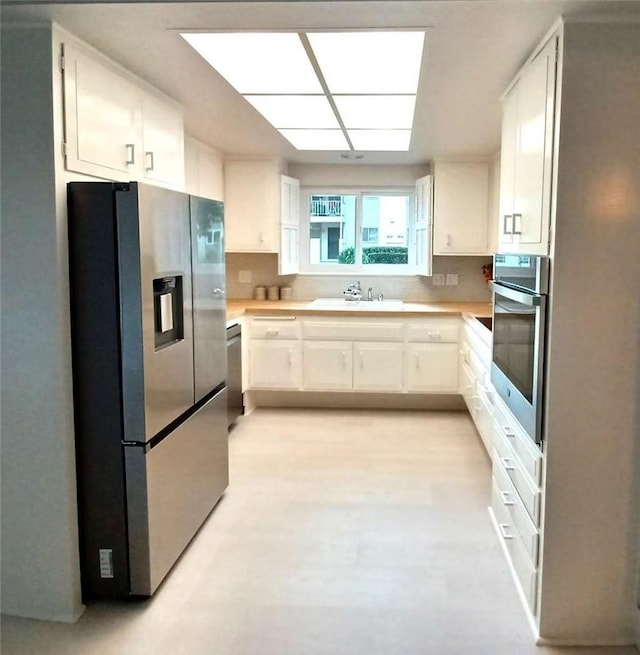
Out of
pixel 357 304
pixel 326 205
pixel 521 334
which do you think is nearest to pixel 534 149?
pixel 521 334

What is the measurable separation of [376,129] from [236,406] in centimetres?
224

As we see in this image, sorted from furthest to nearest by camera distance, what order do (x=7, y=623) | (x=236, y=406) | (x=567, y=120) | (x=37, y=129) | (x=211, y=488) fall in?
(x=236, y=406) → (x=211, y=488) → (x=7, y=623) → (x=37, y=129) → (x=567, y=120)

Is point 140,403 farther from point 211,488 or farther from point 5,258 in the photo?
point 211,488

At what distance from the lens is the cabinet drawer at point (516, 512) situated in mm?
2256

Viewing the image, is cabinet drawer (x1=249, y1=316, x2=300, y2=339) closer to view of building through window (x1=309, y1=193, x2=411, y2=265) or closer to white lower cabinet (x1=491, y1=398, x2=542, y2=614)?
view of building through window (x1=309, y1=193, x2=411, y2=265)

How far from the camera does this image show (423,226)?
17.3 ft

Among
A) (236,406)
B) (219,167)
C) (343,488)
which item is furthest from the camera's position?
(219,167)

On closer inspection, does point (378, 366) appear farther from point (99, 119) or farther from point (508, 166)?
point (99, 119)

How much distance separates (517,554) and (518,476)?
0.33 m

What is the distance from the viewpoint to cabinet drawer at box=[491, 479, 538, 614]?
89.7 inches

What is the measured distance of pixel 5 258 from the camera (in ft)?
7.18

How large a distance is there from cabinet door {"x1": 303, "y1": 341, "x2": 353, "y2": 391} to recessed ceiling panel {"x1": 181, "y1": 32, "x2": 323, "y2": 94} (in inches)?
95.0

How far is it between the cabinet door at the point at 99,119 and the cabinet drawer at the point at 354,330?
241 centimetres

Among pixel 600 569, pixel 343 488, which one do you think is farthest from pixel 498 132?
pixel 600 569
